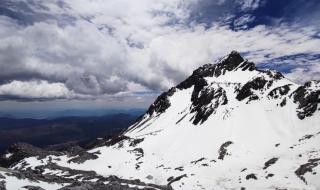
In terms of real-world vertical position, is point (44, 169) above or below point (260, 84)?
below

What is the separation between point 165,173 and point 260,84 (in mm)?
82652

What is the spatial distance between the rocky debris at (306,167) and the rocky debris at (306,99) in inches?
1801

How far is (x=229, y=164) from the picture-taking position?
110 meters

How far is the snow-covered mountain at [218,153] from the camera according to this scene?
85.6m

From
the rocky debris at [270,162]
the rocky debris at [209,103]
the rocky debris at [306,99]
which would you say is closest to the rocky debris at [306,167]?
the rocky debris at [270,162]

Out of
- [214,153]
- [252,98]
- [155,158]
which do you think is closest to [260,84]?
[252,98]

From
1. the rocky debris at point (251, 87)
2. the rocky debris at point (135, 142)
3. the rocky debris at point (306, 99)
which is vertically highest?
the rocky debris at point (251, 87)

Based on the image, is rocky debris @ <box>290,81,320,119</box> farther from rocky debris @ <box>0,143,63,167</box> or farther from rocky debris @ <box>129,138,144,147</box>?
rocky debris @ <box>0,143,63,167</box>

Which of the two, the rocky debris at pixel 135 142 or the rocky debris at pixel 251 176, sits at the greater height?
the rocky debris at pixel 135 142

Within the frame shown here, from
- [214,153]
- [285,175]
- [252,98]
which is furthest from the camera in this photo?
[252,98]

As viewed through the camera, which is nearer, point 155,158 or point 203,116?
point 155,158

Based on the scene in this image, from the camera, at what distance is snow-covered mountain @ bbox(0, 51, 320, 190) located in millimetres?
85637

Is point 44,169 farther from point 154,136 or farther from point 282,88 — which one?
point 282,88

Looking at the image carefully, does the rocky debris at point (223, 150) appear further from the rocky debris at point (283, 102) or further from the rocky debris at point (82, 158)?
the rocky debris at point (82, 158)
